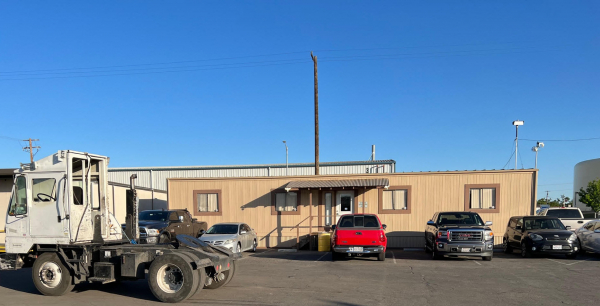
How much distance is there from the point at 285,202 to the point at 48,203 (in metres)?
13.2

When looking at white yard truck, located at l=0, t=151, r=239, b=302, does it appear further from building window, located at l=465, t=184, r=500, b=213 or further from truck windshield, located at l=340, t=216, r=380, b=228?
building window, located at l=465, t=184, r=500, b=213

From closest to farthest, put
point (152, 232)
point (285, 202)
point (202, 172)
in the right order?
point (152, 232) → point (285, 202) → point (202, 172)

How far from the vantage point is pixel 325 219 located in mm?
21469

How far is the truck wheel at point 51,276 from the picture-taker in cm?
931

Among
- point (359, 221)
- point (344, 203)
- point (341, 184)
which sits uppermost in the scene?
point (341, 184)

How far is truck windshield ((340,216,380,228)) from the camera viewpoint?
1545 centimetres

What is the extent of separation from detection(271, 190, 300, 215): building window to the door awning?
2.55 ft

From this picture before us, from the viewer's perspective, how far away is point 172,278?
8695mm

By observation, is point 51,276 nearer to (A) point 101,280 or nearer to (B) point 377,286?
(A) point 101,280

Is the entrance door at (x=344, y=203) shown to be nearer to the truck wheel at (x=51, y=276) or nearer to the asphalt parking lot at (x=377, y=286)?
the asphalt parking lot at (x=377, y=286)

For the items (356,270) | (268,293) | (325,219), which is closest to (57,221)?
(268,293)

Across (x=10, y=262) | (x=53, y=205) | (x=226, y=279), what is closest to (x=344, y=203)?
(x=226, y=279)

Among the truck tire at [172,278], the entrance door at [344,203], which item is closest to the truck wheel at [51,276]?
the truck tire at [172,278]

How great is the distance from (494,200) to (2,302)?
18.2 metres
